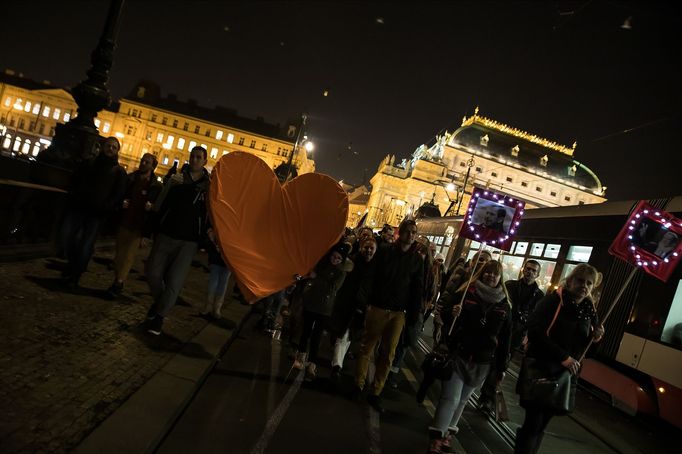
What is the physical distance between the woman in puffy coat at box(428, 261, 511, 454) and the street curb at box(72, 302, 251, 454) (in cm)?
239

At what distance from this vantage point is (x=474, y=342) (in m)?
5.03

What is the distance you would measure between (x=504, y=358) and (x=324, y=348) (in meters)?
4.12

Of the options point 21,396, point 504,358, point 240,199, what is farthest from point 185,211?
point 504,358

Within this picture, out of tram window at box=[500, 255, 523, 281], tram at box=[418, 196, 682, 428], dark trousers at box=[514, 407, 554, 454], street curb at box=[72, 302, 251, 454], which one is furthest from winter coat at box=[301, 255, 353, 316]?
tram window at box=[500, 255, 523, 281]

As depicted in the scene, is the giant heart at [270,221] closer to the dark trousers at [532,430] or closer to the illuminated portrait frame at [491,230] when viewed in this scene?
the illuminated portrait frame at [491,230]

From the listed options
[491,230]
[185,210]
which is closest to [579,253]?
[491,230]

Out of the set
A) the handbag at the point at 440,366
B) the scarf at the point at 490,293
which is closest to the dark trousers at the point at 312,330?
the handbag at the point at 440,366

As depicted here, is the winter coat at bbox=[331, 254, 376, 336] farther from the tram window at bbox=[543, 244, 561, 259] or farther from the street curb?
the tram window at bbox=[543, 244, 561, 259]

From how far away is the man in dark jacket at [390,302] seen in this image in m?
6.07

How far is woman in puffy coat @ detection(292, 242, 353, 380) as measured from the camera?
641cm

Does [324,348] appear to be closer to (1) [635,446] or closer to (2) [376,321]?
(2) [376,321]

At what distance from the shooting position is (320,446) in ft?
14.8

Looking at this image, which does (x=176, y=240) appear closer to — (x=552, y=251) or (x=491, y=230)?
(x=491, y=230)

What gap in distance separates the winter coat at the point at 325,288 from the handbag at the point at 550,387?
105 inches
